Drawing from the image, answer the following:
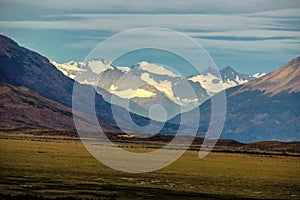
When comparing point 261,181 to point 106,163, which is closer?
point 261,181

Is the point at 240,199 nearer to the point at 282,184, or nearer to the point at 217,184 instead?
the point at 217,184

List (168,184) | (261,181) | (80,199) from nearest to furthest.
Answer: (80,199)
(168,184)
(261,181)

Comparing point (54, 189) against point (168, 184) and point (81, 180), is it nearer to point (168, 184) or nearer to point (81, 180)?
point (81, 180)

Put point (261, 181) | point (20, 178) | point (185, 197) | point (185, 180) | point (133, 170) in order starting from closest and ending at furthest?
point (185, 197)
point (20, 178)
point (185, 180)
point (261, 181)
point (133, 170)

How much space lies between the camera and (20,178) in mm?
81062

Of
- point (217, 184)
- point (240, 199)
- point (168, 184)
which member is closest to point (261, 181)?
point (217, 184)

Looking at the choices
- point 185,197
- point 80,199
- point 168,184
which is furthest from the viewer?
point 168,184

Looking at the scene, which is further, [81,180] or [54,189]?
[81,180]

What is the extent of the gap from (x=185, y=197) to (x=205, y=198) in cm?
212

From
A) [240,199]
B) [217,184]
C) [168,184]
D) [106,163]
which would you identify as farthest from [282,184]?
[106,163]

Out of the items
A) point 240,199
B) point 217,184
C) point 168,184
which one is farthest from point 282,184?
point 240,199

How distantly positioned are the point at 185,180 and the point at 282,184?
14.2 m

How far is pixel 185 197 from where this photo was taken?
71.8 meters

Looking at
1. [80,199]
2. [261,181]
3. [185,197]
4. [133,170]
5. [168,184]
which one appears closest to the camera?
[80,199]
